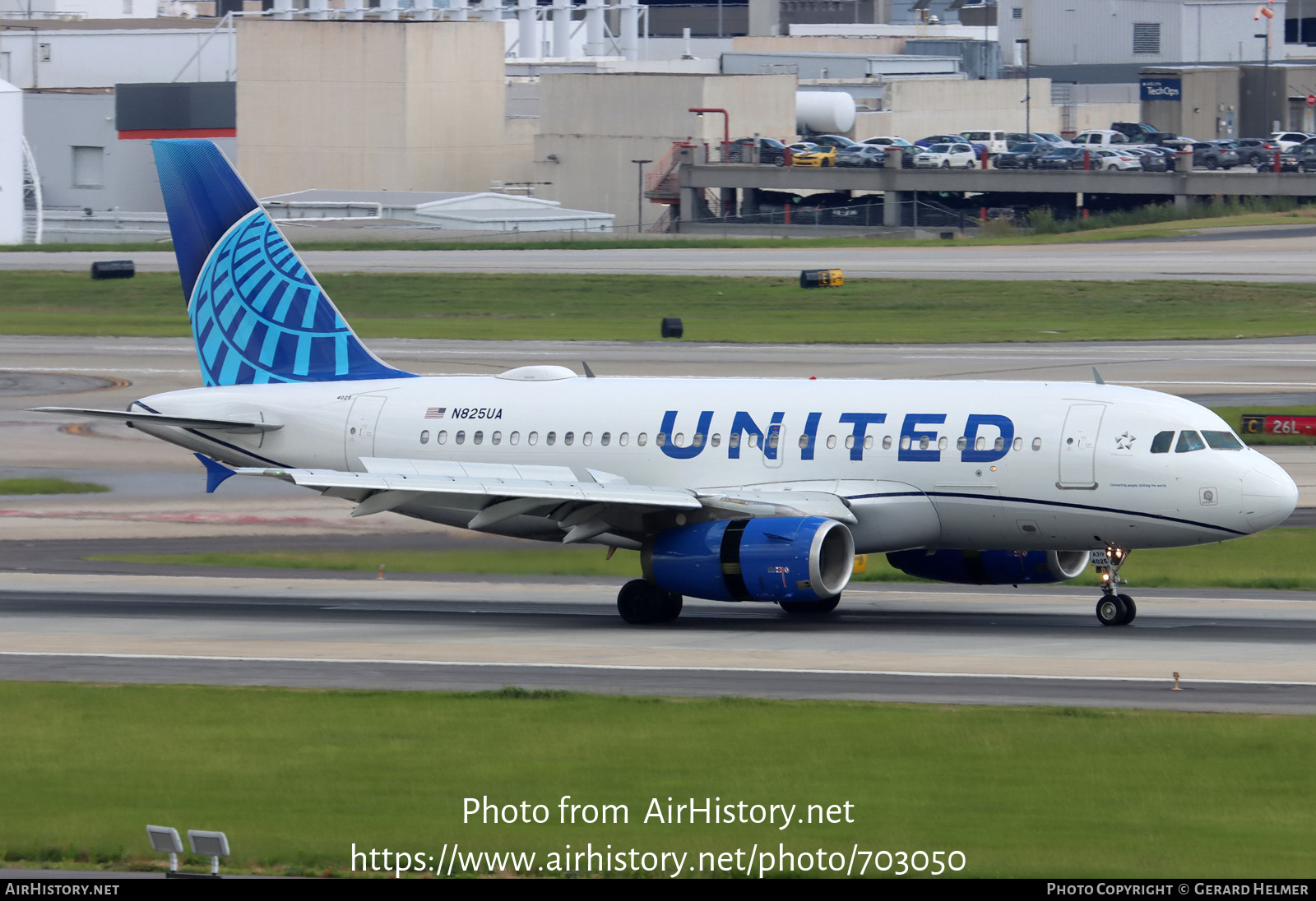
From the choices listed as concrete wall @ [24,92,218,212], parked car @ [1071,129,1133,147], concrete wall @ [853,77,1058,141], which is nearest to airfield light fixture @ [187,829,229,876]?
concrete wall @ [24,92,218,212]

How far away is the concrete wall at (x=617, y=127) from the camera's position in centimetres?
15500

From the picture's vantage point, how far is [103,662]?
32188 millimetres

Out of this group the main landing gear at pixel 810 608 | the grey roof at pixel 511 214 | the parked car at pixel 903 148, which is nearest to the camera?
the main landing gear at pixel 810 608

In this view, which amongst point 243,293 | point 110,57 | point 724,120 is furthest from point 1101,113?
point 243,293

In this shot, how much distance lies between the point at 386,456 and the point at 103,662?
408 inches

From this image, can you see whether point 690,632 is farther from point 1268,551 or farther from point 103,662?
point 1268,551

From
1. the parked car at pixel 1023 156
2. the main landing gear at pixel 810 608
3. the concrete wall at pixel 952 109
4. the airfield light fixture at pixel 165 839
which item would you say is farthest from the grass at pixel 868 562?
the concrete wall at pixel 952 109

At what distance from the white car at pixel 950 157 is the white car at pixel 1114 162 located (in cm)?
1054

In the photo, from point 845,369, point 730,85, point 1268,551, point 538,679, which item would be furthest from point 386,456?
point 730,85

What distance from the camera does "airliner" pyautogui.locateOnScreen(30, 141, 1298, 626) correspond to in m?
34.8

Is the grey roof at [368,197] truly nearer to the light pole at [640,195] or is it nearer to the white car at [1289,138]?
the light pole at [640,195]

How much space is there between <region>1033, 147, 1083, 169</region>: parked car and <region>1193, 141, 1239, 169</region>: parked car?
882 cm

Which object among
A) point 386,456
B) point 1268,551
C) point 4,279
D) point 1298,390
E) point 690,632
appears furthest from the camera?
point 4,279

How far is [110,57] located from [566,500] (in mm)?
151009
